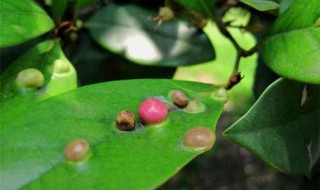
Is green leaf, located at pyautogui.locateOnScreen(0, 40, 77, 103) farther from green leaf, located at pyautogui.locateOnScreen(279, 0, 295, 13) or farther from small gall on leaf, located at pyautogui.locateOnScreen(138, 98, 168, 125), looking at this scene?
green leaf, located at pyautogui.locateOnScreen(279, 0, 295, 13)

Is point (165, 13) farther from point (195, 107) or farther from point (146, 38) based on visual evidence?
point (195, 107)

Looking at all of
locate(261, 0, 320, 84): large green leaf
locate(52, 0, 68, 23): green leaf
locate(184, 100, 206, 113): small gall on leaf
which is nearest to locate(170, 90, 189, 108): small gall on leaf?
locate(184, 100, 206, 113): small gall on leaf

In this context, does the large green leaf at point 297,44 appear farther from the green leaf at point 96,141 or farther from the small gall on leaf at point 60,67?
the small gall on leaf at point 60,67

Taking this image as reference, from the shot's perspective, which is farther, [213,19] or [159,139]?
[213,19]

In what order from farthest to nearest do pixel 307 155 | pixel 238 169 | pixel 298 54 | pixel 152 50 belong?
1. pixel 238 169
2. pixel 152 50
3. pixel 307 155
4. pixel 298 54

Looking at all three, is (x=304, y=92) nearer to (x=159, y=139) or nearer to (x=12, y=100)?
(x=159, y=139)

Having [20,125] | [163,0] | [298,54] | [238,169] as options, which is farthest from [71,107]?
[238,169]

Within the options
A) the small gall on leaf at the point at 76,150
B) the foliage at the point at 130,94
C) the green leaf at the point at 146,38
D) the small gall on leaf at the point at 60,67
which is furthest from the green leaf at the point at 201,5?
the small gall on leaf at the point at 76,150

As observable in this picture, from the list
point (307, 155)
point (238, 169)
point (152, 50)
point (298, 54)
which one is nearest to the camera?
point (298, 54)
